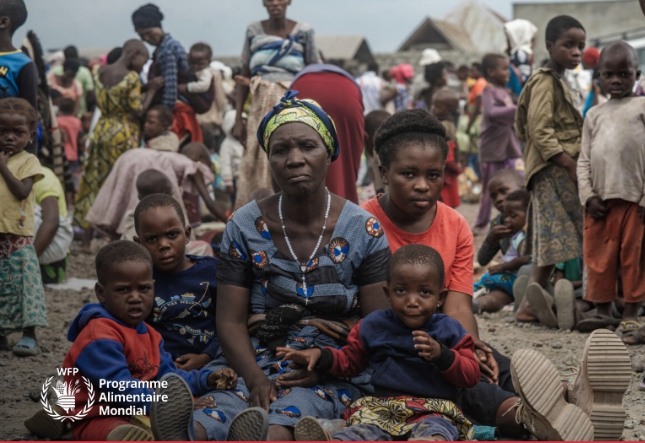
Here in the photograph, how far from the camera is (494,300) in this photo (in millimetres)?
6625

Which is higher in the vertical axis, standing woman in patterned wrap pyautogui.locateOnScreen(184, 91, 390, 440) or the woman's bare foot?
standing woman in patterned wrap pyautogui.locateOnScreen(184, 91, 390, 440)

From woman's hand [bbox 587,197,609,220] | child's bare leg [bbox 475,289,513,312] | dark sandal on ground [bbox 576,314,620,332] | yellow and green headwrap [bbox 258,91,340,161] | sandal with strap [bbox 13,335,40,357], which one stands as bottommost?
child's bare leg [bbox 475,289,513,312]

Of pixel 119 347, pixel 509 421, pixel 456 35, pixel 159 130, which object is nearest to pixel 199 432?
pixel 119 347

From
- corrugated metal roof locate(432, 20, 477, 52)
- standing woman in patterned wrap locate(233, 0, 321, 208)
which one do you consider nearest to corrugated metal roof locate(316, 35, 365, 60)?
corrugated metal roof locate(432, 20, 477, 52)

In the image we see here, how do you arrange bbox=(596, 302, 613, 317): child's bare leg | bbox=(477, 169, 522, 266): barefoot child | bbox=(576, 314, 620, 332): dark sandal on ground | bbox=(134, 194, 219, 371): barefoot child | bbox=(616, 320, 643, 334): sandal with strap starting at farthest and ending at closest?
bbox=(477, 169, 522, 266): barefoot child
bbox=(596, 302, 613, 317): child's bare leg
bbox=(576, 314, 620, 332): dark sandal on ground
bbox=(616, 320, 643, 334): sandal with strap
bbox=(134, 194, 219, 371): barefoot child

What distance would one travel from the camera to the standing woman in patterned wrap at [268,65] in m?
7.27

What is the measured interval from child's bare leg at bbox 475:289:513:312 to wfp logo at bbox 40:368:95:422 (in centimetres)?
398

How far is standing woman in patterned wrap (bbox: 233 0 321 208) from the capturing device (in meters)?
7.27

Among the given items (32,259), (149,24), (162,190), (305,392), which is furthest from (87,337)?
(149,24)

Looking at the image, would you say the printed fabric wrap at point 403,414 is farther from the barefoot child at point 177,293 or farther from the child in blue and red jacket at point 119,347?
the barefoot child at point 177,293

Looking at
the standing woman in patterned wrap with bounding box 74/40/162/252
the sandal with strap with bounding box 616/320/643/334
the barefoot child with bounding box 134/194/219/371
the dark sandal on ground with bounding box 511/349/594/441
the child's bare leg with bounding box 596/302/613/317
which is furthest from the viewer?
the standing woman in patterned wrap with bounding box 74/40/162/252

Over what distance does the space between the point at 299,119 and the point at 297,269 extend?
0.61m

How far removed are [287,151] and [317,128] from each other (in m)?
0.18

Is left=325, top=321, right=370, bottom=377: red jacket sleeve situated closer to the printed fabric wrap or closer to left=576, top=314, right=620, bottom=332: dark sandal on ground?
the printed fabric wrap
